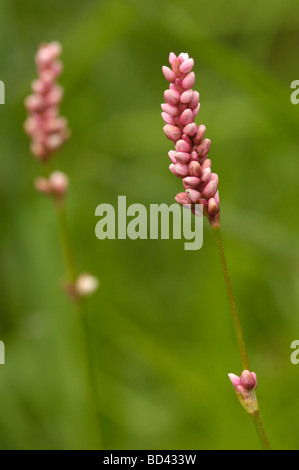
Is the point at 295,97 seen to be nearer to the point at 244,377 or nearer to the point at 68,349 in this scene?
the point at 68,349

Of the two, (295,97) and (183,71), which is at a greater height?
(295,97)

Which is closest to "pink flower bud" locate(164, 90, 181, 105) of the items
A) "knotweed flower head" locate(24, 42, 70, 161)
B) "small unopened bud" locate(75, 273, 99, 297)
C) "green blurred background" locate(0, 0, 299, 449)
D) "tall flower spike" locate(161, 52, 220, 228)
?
"tall flower spike" locate(161, 52, 220, 228)

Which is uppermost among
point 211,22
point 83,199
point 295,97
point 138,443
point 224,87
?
point 211,22

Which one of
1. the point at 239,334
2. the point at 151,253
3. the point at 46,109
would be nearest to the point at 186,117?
the point at 239,334

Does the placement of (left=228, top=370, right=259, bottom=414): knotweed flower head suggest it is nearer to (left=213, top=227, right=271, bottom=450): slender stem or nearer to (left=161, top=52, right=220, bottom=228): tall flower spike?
(left=213, top=227, right=271, bottom=450): slender stem

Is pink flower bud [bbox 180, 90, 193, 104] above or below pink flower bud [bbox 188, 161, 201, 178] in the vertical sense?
above

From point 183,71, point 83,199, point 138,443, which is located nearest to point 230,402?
point 138,443
